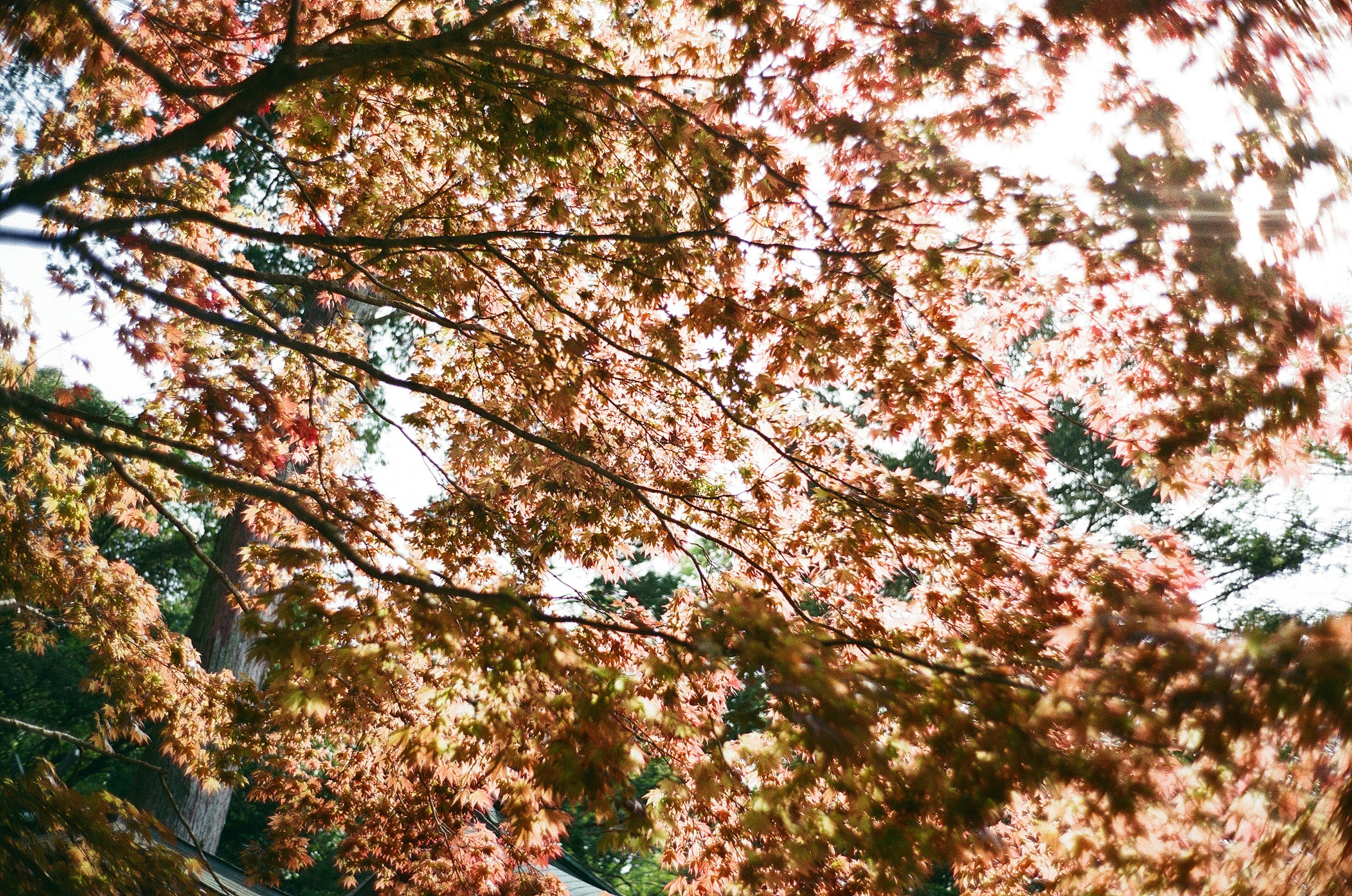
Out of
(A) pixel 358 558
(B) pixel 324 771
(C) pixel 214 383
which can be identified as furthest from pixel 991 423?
(B) pixel 324 771

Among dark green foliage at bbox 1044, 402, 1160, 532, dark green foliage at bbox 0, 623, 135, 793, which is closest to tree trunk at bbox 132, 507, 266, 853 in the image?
dark green foliage at bbox 0, 623, 135, 793

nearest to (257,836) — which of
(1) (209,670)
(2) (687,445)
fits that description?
(1) (209,670)

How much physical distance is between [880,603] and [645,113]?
3.66 m

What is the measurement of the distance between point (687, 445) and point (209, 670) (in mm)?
6822

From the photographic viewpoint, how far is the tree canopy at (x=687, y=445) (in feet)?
9.55

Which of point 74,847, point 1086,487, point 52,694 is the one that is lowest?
point 52,694

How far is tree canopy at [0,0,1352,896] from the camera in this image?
291 centimetres

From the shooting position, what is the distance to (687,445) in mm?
5777

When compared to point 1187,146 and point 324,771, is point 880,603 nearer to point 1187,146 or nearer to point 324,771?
point 1187,146

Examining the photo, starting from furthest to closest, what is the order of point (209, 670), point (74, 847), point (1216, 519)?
point (1216, 519) < point (209, 670) < point (74, 847)

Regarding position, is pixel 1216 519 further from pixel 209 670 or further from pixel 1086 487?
pixel 209 670

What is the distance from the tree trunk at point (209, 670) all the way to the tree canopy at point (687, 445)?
2425 mm

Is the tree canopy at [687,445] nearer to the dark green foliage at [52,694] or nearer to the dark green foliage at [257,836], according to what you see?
the dark green foliage at [257,836]

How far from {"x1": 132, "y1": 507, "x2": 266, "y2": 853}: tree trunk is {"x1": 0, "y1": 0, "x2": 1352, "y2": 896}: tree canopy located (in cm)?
242
